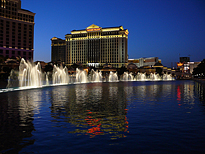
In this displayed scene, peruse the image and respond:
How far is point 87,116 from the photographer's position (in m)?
12.9

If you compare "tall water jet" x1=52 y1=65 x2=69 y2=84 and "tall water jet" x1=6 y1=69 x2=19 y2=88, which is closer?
"tall water jet" x1=6 y1=69 x2=19 y2=88

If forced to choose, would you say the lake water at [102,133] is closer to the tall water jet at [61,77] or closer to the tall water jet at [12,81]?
the tall water jet at [12,81]

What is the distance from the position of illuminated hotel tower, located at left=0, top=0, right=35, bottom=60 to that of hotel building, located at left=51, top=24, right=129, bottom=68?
47.8 m

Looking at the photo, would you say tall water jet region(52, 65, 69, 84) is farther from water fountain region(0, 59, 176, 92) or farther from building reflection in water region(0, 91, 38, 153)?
building reflection in water region(0, 91, 38, 153)

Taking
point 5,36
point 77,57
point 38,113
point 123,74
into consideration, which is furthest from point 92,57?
point 38,113

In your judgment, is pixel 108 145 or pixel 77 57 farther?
pixel 77 57

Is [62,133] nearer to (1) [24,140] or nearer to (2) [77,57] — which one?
(1) [24,140]

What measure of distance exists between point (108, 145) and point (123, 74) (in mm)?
136258

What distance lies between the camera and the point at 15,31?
138m

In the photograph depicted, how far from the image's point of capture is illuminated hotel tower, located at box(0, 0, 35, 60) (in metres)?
133

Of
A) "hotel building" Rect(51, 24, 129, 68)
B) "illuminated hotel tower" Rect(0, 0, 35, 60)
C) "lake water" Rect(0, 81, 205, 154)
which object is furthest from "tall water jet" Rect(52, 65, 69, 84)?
"hotel building" Rect(51, 24, 129, 68)

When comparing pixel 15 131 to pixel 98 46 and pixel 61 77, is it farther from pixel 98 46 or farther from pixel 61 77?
pixel 98 46

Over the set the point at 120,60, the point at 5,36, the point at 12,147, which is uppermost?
the point at 5,36

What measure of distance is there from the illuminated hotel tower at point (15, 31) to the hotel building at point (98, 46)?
157 ft
